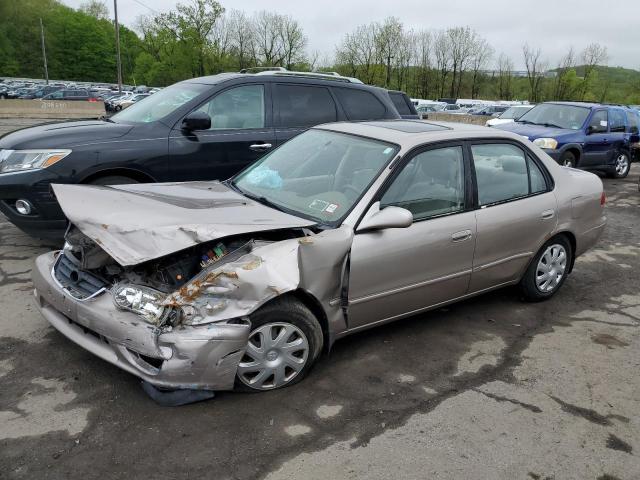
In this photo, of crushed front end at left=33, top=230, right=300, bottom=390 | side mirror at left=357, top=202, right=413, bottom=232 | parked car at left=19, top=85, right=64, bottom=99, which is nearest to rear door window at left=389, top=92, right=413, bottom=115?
side mirror at left=357, top=202, right=413, bottom=232

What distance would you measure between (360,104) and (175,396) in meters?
4.73

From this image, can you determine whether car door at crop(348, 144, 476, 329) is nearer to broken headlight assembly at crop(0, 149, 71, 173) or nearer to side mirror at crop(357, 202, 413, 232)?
side mirror at crop(357, 202, 413, 232)

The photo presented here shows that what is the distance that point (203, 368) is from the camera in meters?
2.84

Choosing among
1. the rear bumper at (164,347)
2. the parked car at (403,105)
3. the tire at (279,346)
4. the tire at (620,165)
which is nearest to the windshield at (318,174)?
the tire at (279,346)

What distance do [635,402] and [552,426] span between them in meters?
0.73

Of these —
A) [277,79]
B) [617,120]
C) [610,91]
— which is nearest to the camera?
[277,79]

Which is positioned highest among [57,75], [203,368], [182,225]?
[57,75]

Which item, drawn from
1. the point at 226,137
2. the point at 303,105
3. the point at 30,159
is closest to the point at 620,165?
the point at 303,105

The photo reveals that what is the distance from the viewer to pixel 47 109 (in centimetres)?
3203

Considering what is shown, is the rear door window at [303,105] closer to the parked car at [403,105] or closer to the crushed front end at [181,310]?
the parked car at [403,105]

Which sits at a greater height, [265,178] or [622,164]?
[265,178]

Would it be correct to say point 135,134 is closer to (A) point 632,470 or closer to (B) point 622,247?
(A) point 632,470

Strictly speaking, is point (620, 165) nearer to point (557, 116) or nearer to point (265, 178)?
point (557, 116)

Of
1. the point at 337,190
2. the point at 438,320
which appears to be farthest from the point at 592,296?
the point at 337,190
